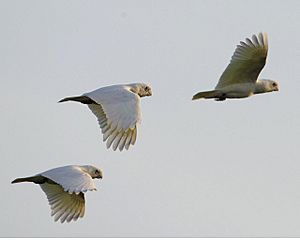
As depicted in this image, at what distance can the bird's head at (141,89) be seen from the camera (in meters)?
23.4

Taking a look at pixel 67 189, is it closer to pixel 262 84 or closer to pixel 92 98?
pixel 92 98

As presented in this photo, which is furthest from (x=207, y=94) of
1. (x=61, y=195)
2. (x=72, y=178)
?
(x=72, y=178)

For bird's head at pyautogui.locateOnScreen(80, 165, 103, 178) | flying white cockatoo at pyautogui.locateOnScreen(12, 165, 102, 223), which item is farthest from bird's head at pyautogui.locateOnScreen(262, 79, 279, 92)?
flying white cockatoo at pyautogui.locateOnScreen(12, 165, 102, 223)

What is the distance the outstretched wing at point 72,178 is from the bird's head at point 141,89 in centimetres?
188

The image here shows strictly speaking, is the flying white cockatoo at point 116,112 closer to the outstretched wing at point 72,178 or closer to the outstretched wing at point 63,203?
the outstretched wing at point 72,178

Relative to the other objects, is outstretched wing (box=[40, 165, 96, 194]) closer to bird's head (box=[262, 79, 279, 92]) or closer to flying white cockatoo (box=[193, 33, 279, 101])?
flying white cockatoo (box=[193, 33, 279, 101])

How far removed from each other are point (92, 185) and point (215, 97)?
13.7 ft

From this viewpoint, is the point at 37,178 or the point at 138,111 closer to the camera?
the point at 138,111

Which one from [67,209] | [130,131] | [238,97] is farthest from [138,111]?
[238,97]

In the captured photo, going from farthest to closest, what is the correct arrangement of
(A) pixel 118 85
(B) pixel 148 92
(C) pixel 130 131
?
(B) pixel 148 92 → (A) pixel 118 85 → (C) pixel 130 131

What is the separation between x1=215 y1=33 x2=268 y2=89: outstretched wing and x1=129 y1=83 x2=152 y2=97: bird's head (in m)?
1.33

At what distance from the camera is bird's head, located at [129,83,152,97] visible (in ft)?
76.8

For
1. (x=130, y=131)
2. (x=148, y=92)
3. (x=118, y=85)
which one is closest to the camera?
(x=130, y=131)

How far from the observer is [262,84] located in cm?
2491
